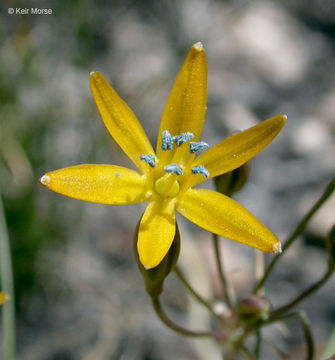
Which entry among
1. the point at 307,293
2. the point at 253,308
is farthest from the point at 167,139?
the point at 307,293

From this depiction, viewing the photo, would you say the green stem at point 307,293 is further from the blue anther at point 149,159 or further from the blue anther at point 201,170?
the blue anther at point 149,159

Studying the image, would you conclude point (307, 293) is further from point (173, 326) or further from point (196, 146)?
point (196, 146)

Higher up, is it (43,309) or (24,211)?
(24,211)

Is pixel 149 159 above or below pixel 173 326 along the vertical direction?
above

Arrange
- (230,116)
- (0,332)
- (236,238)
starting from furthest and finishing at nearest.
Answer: (230,116)
(0,332)
(236,238)

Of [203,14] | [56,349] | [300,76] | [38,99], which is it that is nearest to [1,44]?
[38,99]

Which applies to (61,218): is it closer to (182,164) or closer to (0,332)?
(0,332)

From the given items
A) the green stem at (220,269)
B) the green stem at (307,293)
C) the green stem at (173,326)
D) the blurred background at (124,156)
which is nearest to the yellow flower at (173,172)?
the green stem at (220,269)
